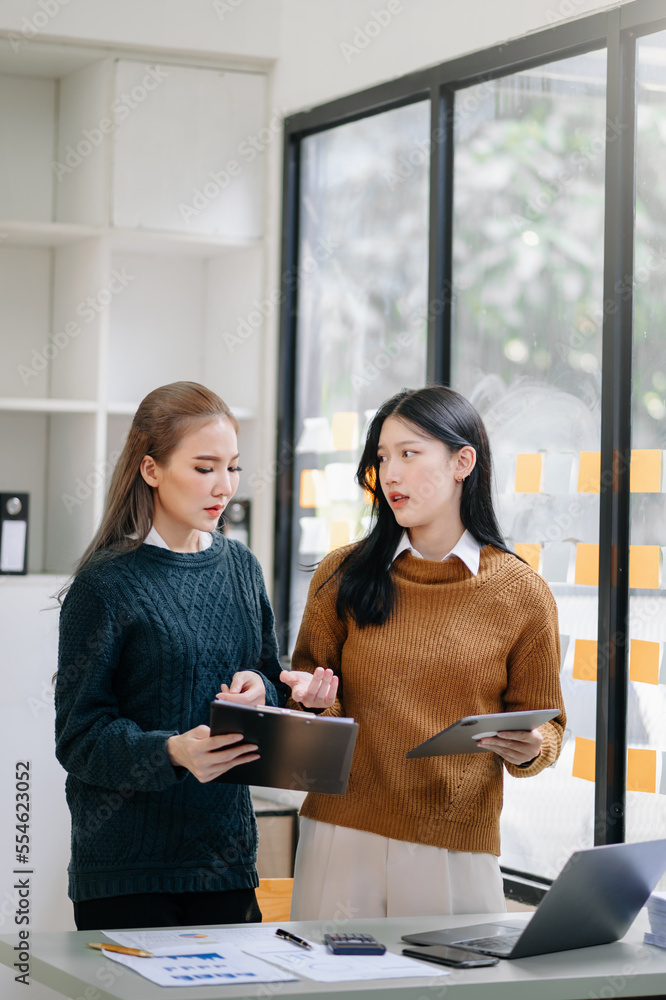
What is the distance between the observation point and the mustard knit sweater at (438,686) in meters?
2.19

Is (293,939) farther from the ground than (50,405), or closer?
closer

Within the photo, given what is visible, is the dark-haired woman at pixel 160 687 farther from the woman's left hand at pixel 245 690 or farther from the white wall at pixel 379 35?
the white wall at pixel 379 35

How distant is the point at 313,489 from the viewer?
13.3 ft

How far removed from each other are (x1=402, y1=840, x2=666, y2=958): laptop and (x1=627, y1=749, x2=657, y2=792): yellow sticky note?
935 mm

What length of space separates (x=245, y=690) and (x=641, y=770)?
125 cm

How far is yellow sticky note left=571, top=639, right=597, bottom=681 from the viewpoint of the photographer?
3.00 m
